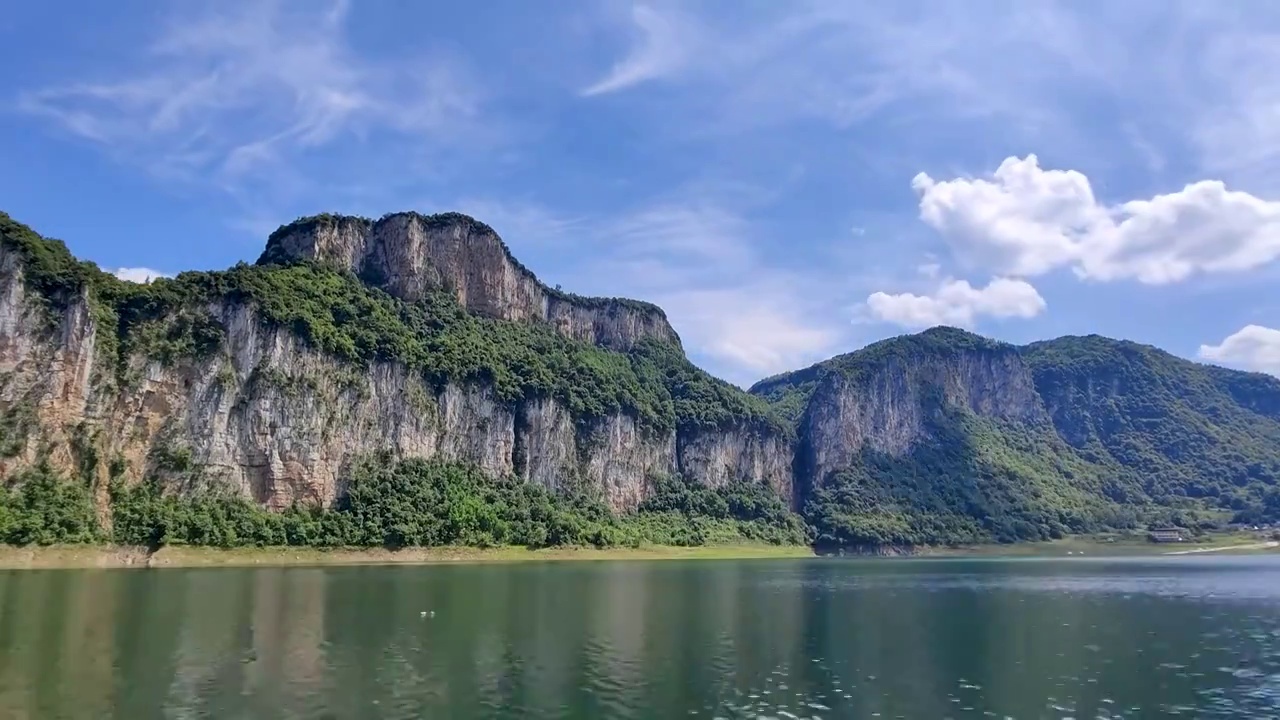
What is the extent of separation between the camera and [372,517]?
13350 cm

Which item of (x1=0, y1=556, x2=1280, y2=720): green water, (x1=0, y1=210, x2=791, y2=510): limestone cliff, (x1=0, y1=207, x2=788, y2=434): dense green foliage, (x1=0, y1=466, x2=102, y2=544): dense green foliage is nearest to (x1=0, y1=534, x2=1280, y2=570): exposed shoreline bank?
(x1=0, y1=466, x2=102, y2=544): dense green foliage

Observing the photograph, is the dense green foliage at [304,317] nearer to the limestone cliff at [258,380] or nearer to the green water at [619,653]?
the limestone cliff at [258,380]

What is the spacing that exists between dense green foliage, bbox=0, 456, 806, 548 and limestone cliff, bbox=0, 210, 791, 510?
366 cm

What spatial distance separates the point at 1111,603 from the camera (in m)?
65.8

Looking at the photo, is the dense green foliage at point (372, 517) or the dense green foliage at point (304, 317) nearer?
the dense green foliage at point (372, 517)

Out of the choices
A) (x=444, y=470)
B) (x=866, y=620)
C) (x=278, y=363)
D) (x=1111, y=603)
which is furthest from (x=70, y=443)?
(x=1111, y=603)

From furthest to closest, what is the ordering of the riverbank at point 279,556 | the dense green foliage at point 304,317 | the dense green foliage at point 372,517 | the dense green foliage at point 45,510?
the dense green foliage at point 304,317, the dense green foliage at point 372,517, the dense green foliage at point 45,510, the riverbank at point 279,556

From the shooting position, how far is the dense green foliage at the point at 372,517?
337 ft

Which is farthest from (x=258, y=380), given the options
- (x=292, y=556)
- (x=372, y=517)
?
(x=292, y=556)

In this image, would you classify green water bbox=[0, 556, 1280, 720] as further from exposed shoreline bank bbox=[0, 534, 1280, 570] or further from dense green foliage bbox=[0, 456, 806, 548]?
dense green foliage bbox=[0, 456, 806, 548]

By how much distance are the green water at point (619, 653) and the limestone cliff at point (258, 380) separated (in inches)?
1902

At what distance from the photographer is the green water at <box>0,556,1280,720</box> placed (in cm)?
3003

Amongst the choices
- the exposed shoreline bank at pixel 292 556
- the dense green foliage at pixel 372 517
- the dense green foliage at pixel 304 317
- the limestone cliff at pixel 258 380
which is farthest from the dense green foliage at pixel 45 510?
the dense green foliage at pixel 304 317

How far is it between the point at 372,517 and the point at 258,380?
26.4 metres
